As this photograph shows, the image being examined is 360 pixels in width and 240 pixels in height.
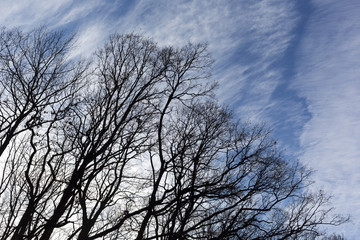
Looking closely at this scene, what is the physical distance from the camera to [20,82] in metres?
8.73

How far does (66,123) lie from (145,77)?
360 cm

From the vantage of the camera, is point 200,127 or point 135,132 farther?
point 200,127

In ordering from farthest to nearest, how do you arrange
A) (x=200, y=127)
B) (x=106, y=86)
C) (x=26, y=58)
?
(x=200, y=127) < (x=106, y=86) < (x=26, y=58)

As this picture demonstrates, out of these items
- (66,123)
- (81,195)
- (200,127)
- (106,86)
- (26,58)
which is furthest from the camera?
(200,127)

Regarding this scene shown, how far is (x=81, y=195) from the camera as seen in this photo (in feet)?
24.9

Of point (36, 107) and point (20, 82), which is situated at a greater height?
point (20, 82)

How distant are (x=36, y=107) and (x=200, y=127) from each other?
7.40 meters

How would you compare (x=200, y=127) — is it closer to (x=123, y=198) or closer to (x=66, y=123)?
(x=123, y=198)

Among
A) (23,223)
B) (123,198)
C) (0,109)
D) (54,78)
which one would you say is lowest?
(23,223)

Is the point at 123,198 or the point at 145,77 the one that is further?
the point at 145,77

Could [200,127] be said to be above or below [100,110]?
above

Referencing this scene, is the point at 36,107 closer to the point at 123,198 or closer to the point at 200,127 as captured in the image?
the point at 123,198

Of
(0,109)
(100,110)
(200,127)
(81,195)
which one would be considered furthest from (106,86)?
(200,127)

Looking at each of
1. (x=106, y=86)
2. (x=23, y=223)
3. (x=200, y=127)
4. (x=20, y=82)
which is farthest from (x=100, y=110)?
(x=200, y=127)
